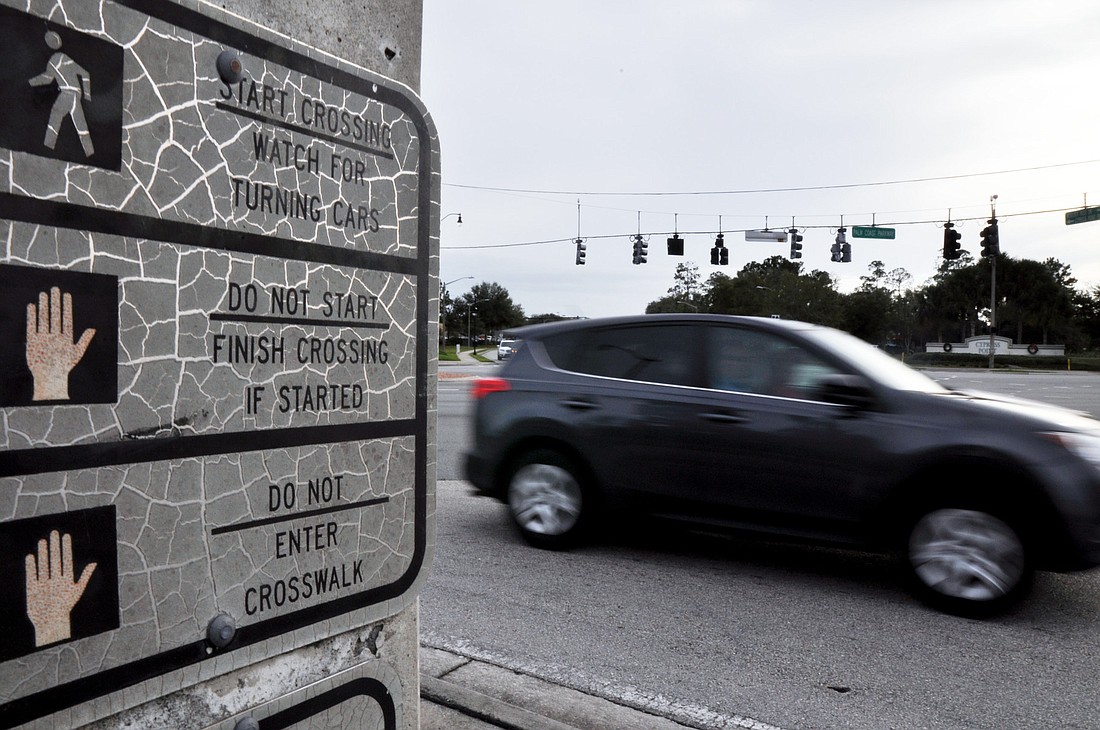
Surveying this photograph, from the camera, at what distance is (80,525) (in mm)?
925

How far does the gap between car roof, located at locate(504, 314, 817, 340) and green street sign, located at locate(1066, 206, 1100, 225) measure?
25.0 meters

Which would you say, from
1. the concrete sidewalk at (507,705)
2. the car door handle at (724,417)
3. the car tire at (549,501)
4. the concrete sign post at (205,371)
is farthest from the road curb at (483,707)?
the car door handle at (724,417)

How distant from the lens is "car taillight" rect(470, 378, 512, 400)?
626 centimetres

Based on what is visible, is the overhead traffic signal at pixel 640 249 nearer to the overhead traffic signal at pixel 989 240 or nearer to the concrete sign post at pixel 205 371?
the overhead traffic signal at pixel 989 240

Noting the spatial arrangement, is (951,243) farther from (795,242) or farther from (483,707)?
(483,707)

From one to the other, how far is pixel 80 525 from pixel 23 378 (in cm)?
17

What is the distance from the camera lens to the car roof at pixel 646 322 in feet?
18.2

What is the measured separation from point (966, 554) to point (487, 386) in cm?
337

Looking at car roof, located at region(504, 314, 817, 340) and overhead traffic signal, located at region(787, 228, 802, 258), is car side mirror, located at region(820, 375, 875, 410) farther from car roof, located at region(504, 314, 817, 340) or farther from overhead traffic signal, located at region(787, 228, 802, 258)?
overhead traffic signal, located at region(787, 228, 802, 258)

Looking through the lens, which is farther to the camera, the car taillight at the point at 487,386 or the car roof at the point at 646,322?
the car taillight at the point at 487,386

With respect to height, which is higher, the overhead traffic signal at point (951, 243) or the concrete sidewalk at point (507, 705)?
the overhead traffic signal at point (951, 243)

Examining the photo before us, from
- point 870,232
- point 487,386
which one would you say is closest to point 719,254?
point 870,232

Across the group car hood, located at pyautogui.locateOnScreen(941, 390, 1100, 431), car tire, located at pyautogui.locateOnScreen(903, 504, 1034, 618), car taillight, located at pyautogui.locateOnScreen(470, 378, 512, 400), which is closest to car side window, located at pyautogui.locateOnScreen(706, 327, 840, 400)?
car hood, located at pyautogui.locateOnScreen(941, 390, 1100, 431)

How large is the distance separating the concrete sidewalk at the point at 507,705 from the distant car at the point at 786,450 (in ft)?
6.99
